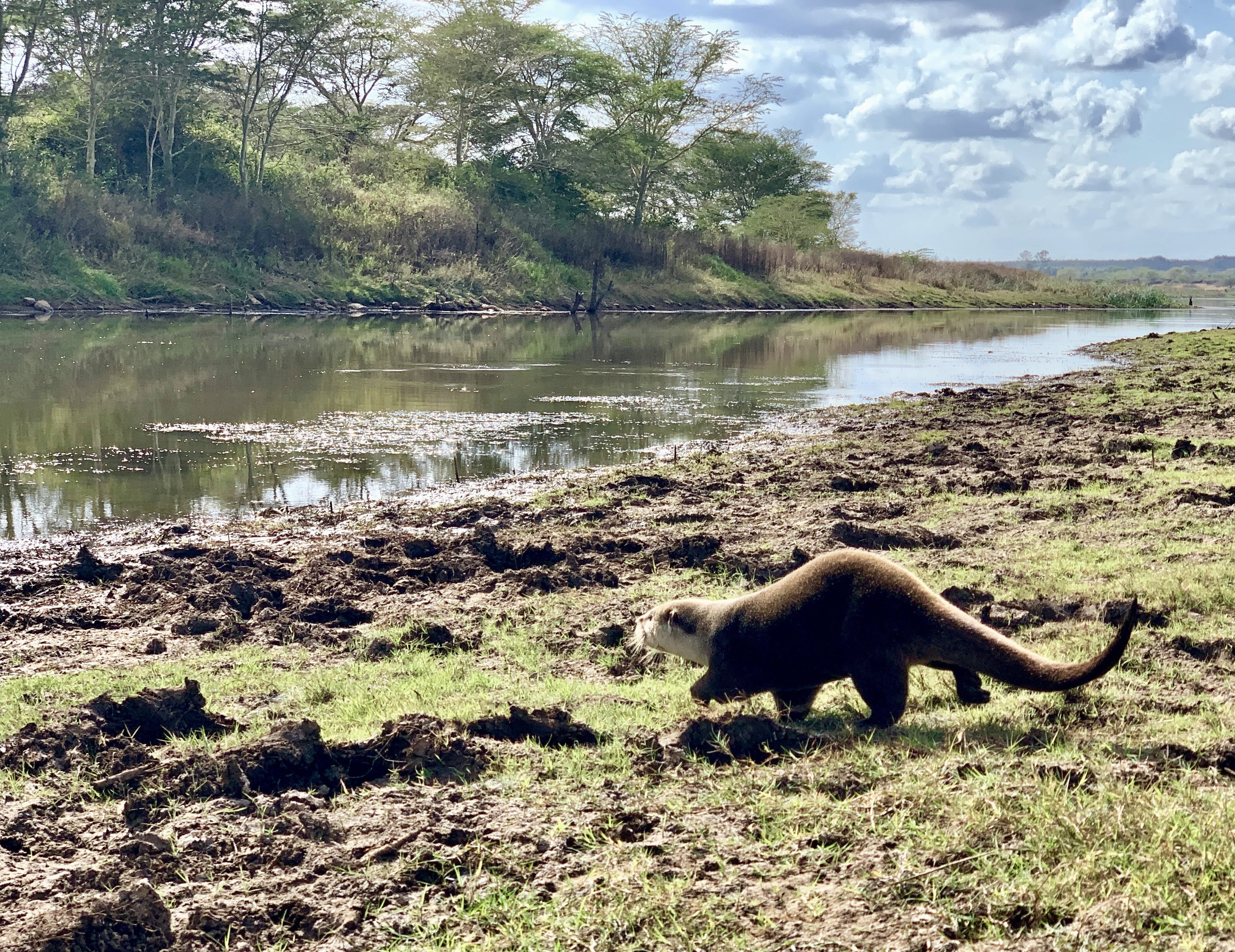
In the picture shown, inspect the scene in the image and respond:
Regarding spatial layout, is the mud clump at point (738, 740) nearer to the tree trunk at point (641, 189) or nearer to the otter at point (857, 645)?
the otter at point (857, 645)

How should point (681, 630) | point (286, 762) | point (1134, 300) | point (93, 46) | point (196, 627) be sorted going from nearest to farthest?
point (286, 762)
point (681, 630)
point (196, 627)
point (93, 46)
point (1134, 300)

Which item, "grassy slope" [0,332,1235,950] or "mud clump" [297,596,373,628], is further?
"mud clump" [297,596,373,628]

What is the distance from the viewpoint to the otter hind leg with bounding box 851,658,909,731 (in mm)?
4723

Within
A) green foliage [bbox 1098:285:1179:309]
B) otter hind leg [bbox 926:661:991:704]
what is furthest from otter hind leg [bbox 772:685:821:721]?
green foliage [bbox 1098:285:1179:309]

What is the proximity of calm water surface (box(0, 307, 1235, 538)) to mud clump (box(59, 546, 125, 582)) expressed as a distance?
168cm

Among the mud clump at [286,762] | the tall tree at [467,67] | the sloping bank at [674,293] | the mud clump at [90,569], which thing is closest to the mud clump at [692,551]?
the mud clump at [286,762]

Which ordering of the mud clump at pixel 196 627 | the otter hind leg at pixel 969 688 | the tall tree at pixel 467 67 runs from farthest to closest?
the tall tree at pixel 467 67 → the mud clump at pixel 196 627 → the otter hind leg at pixel 969 688

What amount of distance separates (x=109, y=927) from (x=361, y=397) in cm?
1619

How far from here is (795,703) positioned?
5152mm

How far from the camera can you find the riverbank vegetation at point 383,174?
133 ft

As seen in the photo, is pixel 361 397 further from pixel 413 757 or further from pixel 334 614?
pixel 413 757

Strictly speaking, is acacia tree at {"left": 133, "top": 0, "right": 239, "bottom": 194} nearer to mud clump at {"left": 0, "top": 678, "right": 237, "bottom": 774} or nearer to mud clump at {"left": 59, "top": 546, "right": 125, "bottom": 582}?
mud clump at {"left": 59, "top": 546, "right": 125, "bottom": 582}

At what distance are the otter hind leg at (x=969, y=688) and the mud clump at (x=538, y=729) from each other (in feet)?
5.09

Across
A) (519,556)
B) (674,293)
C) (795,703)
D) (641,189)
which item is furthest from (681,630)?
(641,189)
